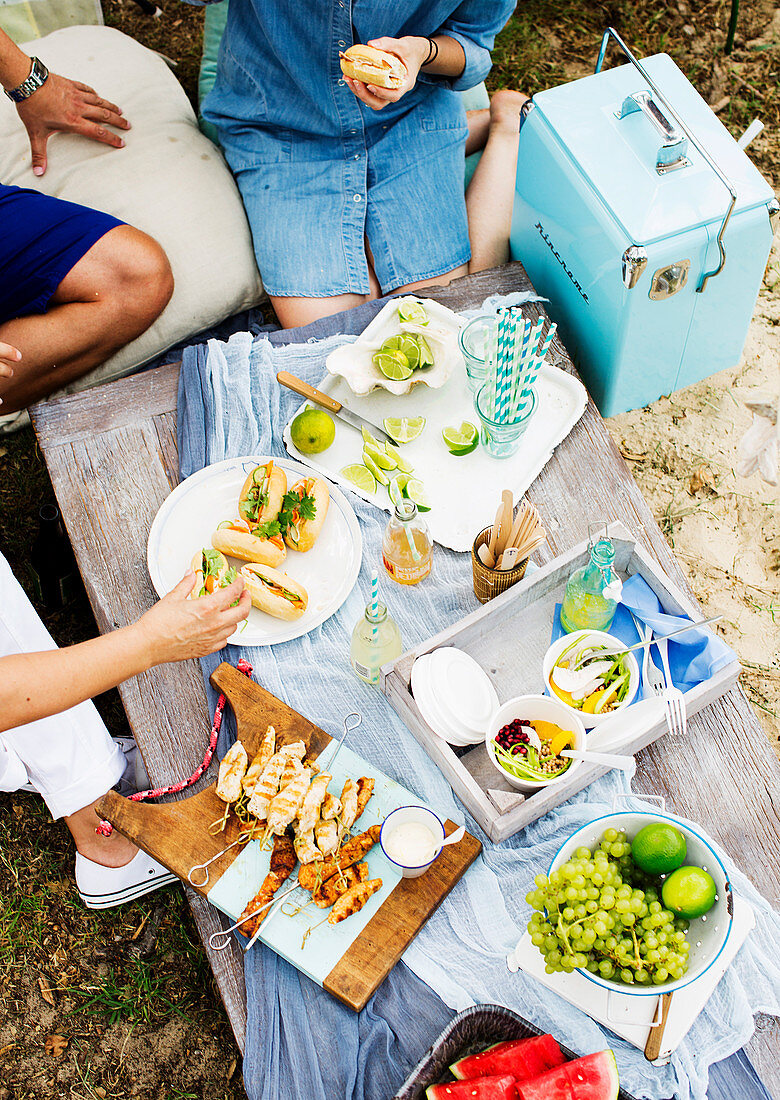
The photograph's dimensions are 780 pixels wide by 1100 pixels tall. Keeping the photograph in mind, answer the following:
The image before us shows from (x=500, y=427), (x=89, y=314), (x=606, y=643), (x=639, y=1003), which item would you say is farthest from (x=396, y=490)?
(x=89, y=314)

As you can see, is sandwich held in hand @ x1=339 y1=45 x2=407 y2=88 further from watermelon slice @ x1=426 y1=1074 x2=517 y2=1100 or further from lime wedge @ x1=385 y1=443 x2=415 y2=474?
watermelon slice @ x1=426 y1=1074 x2=517 y2=1100

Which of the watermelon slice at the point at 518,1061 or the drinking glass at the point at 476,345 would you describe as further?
the drinking glass at the point at 476,345

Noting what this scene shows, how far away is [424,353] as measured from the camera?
2.03 m

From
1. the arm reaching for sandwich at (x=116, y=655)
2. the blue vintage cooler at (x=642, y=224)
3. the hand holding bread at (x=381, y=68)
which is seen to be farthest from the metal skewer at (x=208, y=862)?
the hand holding bread at (x=381, y=68)

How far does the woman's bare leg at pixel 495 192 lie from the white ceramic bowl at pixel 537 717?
1452mm

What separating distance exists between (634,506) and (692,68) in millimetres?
2930

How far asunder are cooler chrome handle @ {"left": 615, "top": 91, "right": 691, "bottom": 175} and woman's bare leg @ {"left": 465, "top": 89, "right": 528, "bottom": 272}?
2.18 ft

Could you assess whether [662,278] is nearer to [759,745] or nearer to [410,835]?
[759,745]

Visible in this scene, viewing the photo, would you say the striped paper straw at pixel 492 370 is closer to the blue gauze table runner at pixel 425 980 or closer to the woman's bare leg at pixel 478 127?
the blue gauze table runner at pixel 425 980

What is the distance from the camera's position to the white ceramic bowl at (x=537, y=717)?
4.84 feet

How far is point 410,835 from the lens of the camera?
1.47m

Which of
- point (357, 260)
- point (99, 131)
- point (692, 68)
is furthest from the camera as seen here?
point (692, 68)

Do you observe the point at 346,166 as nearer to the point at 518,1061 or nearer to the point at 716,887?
the point at 716,887

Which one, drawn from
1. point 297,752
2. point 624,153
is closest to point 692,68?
point 624,153
